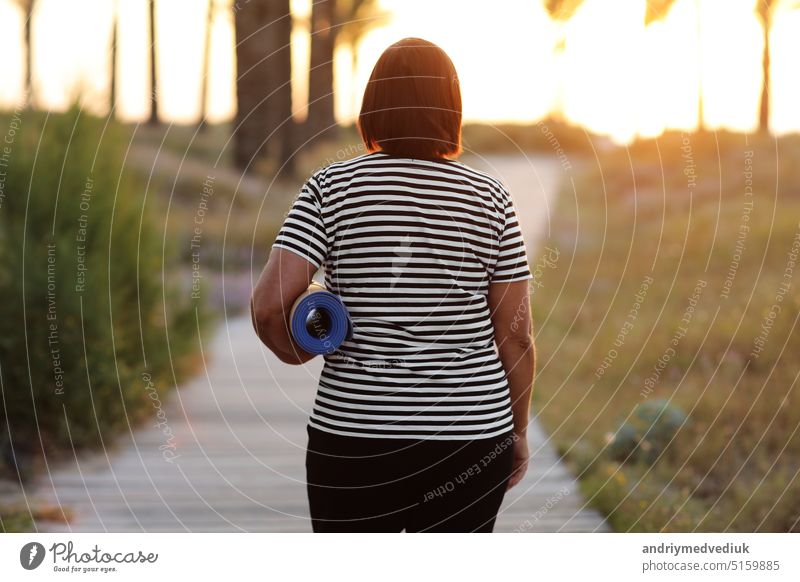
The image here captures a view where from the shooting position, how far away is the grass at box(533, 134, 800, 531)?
533 cm

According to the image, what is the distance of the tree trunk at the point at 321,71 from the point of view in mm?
19578

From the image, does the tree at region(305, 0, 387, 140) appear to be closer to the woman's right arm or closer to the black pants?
the woman's right arm

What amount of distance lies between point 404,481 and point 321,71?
19293mm

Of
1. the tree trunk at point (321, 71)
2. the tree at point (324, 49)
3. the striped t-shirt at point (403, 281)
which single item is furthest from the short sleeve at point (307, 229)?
the tree trunk at point (321, 71)

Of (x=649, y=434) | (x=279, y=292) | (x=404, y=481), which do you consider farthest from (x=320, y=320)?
(x=649, y=434)

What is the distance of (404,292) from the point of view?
2.51m

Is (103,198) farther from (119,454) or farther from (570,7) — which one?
(570,7)

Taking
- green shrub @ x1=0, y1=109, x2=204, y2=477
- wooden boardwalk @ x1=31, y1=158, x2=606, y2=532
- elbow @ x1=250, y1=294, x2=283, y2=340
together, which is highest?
elbow @ x1=250, y1=294, x2=283, y2=340

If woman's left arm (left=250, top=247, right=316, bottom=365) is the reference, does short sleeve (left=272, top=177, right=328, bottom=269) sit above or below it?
above

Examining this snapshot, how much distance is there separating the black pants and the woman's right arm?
15 cm

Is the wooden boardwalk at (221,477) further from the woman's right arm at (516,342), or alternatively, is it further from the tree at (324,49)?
the tree at (324,49)

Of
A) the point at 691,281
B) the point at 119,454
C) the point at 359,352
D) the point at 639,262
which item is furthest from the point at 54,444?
the point at 639,262

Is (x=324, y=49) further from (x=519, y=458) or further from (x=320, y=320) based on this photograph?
(x=320, y=320)

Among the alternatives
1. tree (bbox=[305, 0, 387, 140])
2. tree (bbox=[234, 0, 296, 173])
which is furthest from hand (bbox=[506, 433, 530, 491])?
tree (bbox=[305, 0, 387, 140])
